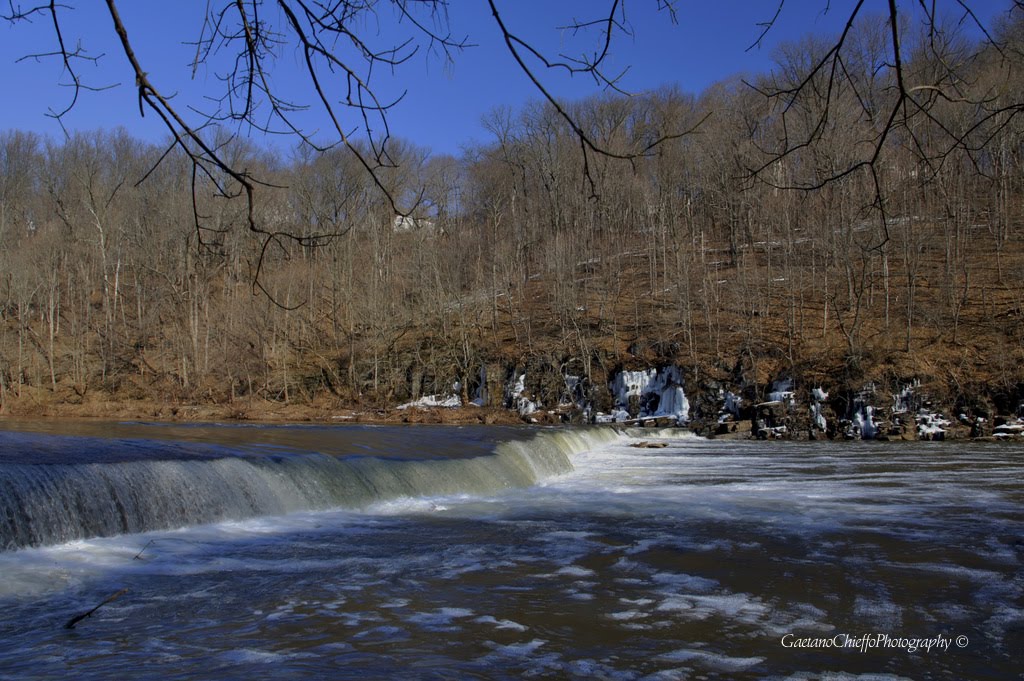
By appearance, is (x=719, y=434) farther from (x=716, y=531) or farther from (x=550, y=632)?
(x=550, y=632)

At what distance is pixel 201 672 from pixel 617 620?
2733mm

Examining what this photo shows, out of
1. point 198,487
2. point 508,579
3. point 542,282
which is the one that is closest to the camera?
point 508,579

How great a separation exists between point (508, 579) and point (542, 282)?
38596 mm

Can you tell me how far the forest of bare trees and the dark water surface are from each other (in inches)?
697

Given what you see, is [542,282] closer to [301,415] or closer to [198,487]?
[301,415]

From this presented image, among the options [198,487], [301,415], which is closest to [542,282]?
[301,415]

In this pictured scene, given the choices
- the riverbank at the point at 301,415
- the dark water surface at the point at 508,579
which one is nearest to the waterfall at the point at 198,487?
the dark water surface at the point at 508,579

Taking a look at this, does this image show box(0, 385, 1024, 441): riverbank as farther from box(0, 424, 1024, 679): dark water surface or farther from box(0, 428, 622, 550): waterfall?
box(0, 428, 622, 550): waterfall

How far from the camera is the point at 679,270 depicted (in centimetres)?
3556

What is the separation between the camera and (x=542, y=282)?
44.9 m

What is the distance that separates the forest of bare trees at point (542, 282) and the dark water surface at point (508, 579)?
1770 cm

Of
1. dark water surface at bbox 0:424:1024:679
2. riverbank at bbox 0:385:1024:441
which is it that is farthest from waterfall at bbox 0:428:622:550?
riverbank at bbox 0:385:1024:441

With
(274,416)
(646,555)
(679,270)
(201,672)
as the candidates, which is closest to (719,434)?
(679,270)

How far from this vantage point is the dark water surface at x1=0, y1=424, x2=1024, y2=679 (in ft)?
15.6
